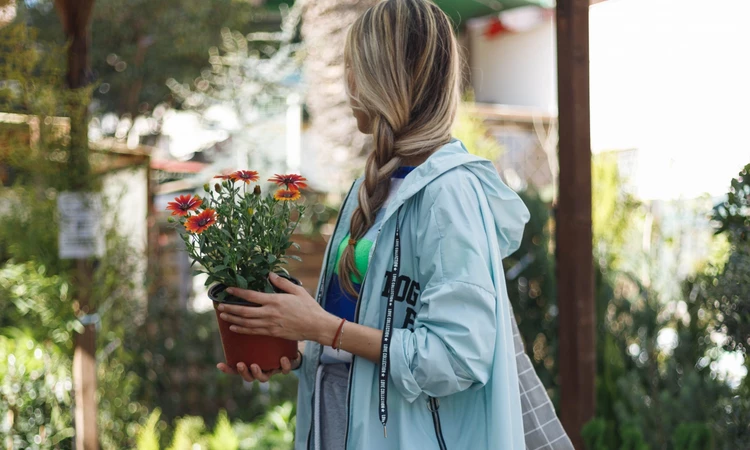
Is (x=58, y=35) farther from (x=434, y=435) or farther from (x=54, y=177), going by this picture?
(x=434, y=435)

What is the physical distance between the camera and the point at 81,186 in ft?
9.75

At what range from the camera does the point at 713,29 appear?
18.3 ft

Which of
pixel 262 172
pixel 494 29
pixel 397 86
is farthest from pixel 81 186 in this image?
pixel 494 29

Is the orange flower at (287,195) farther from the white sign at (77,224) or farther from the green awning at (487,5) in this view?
the green awning at (487,5)

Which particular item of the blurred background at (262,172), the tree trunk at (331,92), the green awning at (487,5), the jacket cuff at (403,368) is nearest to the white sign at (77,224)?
the blurred background at (262,172)

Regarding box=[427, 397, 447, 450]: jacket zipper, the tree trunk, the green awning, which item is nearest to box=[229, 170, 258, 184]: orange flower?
box=[427, 397, 447, 450]: jacket zipper

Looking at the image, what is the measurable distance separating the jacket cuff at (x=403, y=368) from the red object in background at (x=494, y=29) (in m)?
8.72

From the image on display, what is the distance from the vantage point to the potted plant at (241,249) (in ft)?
4.20

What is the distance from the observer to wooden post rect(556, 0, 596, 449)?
2594mm

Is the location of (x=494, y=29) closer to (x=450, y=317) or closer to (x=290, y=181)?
(x=290, y=181)

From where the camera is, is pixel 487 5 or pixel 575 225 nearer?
pixel 575 225

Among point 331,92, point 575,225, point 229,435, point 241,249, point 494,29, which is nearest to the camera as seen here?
point 241,249

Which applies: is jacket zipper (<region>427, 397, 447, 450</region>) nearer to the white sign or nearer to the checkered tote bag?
the checkered tote bag

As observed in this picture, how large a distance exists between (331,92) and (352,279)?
431cm
